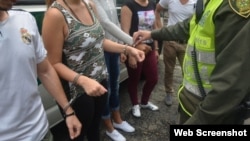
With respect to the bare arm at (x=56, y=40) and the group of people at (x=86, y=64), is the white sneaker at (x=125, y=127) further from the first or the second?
the bare arm at (x=56, y=40)

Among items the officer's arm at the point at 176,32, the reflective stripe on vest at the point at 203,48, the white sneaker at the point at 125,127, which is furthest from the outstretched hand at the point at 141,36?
the white sneaker at the point at 125,127

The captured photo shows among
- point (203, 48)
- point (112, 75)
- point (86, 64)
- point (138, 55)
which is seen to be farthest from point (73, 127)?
point (112, 75)

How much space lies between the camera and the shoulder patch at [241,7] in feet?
4.19

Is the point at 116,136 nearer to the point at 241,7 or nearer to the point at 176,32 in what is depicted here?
the point at 176,32

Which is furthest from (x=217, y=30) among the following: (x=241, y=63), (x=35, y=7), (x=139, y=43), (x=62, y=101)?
(x=35, y=7)

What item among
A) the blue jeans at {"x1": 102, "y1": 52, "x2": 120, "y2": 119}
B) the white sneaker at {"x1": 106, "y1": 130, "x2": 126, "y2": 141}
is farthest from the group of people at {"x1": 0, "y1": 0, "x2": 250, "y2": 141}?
the white sneaker at {"x1": 106, "y1": 130, "x2": 126, "y2": 141}

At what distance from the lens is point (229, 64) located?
1313 millimetres

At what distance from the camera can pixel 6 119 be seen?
145cm

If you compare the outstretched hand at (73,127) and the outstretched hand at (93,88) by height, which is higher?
the outstretched hand at (93,88)

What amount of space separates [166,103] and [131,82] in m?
0.74

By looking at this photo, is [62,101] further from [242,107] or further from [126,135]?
[126,135]

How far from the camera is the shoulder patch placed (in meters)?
1.28

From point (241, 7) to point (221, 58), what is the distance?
0.76 feet

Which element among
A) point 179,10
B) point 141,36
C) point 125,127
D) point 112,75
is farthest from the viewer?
point 179,10
